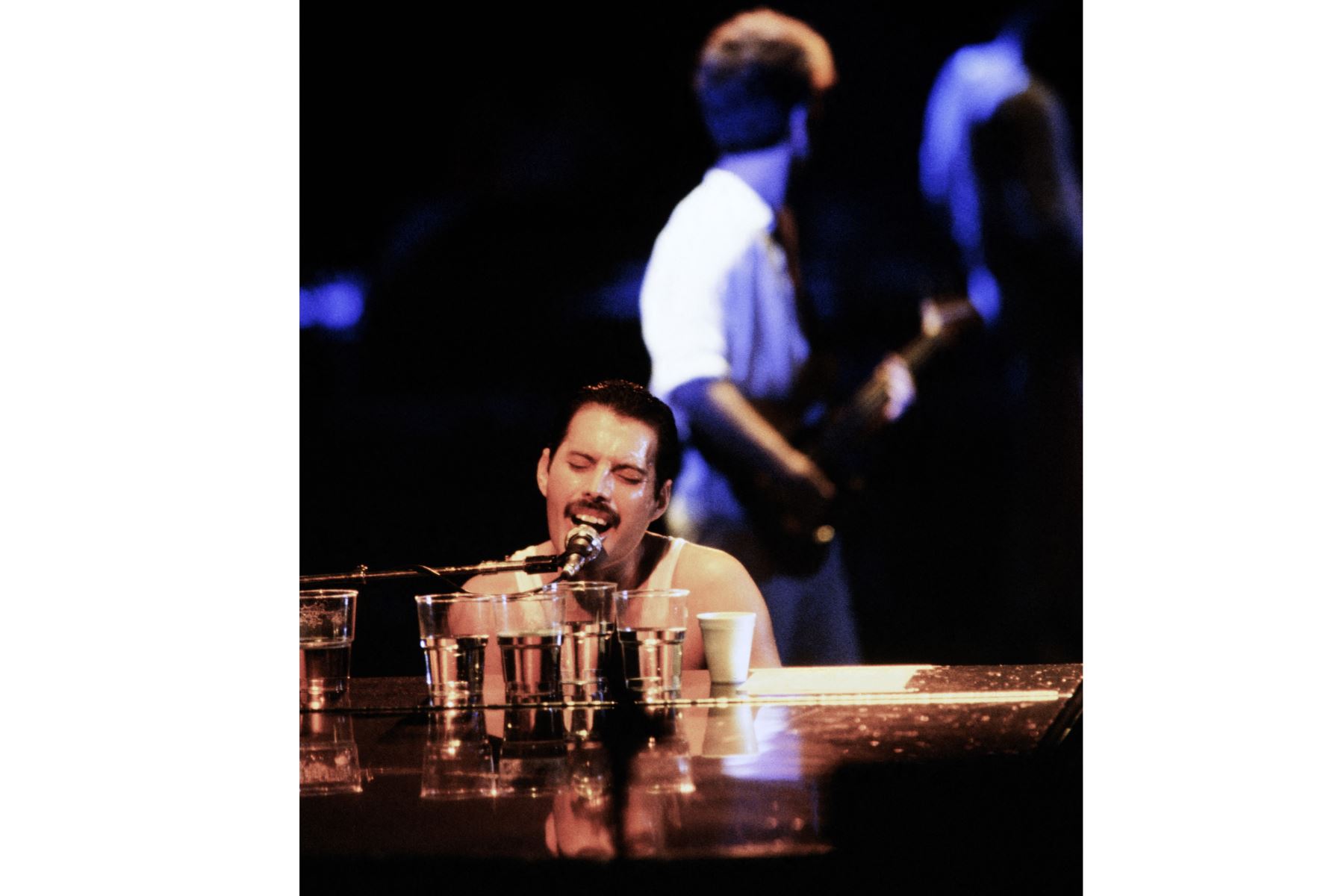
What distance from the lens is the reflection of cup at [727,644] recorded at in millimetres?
1612

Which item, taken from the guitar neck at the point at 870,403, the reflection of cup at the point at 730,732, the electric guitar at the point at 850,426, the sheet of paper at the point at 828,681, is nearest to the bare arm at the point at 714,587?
the electric guitar at the point at 850,426

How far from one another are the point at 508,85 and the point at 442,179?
0.28 m

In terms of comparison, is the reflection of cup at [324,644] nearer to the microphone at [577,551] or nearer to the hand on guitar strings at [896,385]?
the microphone at [577,551]

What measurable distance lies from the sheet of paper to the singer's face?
917mm

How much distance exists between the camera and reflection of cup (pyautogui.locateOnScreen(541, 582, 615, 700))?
148 centimetres

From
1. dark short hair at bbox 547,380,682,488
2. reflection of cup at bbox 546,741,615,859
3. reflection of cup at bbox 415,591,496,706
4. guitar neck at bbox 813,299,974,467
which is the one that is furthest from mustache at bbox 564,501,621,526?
reflection of cup at bbox 546,741,615,859

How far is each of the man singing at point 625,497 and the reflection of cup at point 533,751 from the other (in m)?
1.25

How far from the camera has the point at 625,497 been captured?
9.04 feet

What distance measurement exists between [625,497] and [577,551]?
3.51 feet

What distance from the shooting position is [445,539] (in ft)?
11.3

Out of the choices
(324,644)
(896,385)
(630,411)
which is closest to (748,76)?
(896,385)

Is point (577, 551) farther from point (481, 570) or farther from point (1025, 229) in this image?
point (1025, 229)

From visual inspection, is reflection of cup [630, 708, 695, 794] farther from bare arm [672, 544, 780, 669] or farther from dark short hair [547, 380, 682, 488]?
dark short hair [547, 380, 682, 488]
